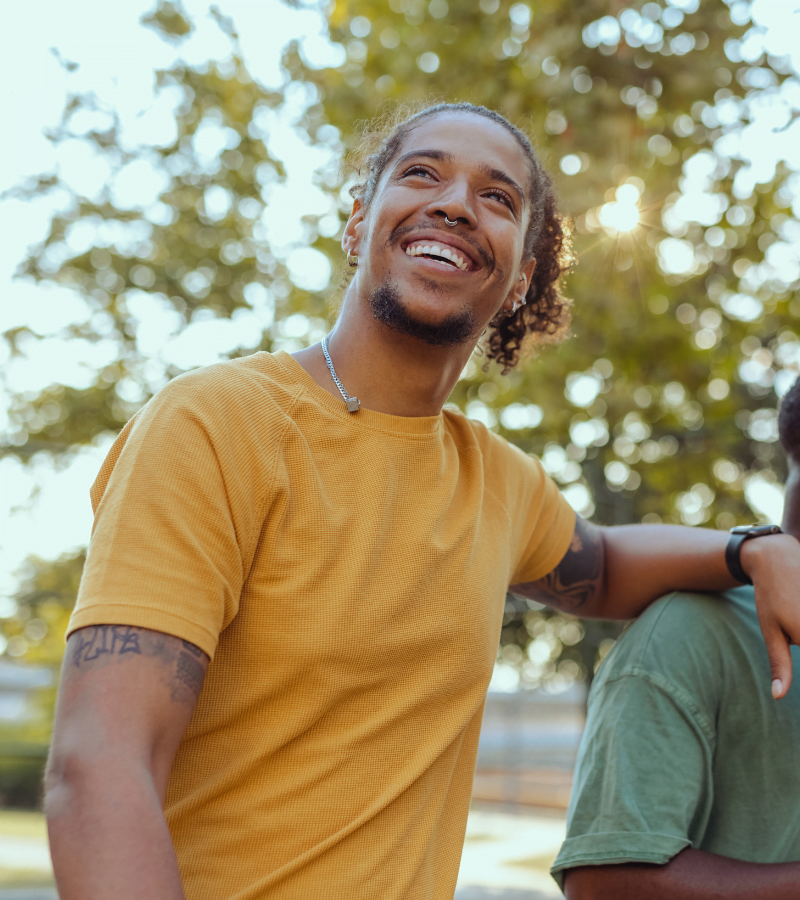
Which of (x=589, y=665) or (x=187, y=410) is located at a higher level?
(x=187, y=410)

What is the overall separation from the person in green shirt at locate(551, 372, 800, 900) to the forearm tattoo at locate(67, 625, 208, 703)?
0.93 m

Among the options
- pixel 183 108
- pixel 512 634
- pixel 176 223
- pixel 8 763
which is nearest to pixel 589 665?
pixel 512 634

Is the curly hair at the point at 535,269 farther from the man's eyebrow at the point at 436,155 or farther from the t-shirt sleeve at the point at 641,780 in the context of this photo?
the t-shirt sleeve at the point at 641,780

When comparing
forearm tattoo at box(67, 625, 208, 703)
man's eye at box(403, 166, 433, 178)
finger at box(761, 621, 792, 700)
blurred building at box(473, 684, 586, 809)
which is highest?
man's eye at box(403, 166, 433, 178)

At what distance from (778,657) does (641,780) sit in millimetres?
388

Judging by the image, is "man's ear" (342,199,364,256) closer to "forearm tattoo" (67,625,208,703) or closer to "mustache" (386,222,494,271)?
"mustache" (386,222,494,271)

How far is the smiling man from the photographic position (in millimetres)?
1355

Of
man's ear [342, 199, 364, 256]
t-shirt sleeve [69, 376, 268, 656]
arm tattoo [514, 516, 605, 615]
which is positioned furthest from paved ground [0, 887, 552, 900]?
t-shirt sleeve [69, 376, 268, 656]

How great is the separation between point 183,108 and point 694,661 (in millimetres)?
7744

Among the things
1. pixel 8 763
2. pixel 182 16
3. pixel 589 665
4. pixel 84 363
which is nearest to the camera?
pixel 589 665

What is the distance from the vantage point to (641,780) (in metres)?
1.84

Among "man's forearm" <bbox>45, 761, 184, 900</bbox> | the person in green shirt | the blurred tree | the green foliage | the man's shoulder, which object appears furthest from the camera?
the green foliage

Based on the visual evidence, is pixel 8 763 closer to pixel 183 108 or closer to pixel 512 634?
pixel 512 634

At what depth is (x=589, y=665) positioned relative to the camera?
7301 millimetres
